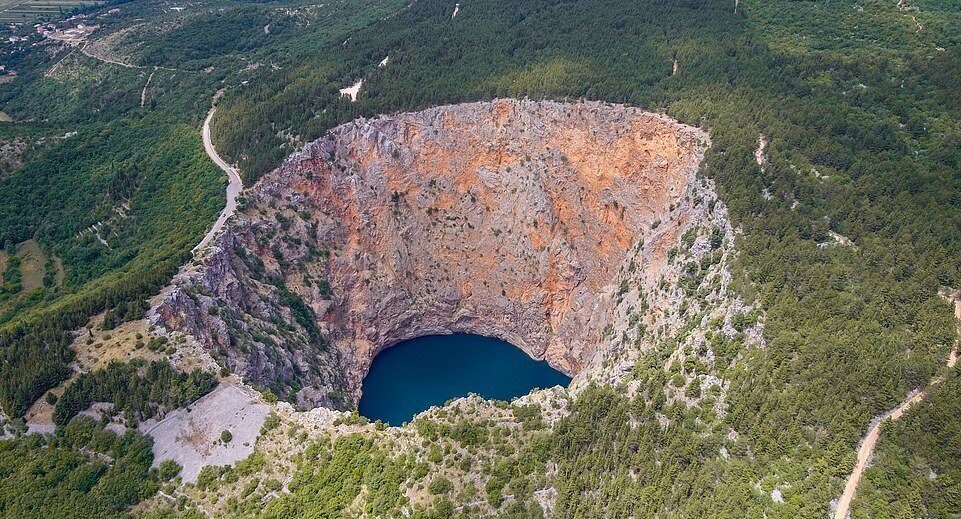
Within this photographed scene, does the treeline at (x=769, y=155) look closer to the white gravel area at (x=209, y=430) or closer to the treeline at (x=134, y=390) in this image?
the white gravel area at (x=209, y=430)

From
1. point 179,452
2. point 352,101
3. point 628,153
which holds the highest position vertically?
point 352,101

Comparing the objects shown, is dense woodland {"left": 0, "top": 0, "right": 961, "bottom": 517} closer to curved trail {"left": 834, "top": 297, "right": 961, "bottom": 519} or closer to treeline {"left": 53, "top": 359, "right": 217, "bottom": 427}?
curved trail {"left": 834, "top": 297, "right": 961, "bottom": 519}

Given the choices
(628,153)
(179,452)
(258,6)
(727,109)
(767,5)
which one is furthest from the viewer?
(258,6)

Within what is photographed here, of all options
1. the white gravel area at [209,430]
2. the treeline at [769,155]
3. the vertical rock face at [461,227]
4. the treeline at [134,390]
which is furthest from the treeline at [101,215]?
the white gravel area at [209,430]

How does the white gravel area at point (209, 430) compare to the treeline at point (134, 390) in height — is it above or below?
below

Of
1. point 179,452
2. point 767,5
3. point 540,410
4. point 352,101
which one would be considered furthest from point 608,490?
point 767,5

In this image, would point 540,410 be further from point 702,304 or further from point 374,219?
point 374,219
